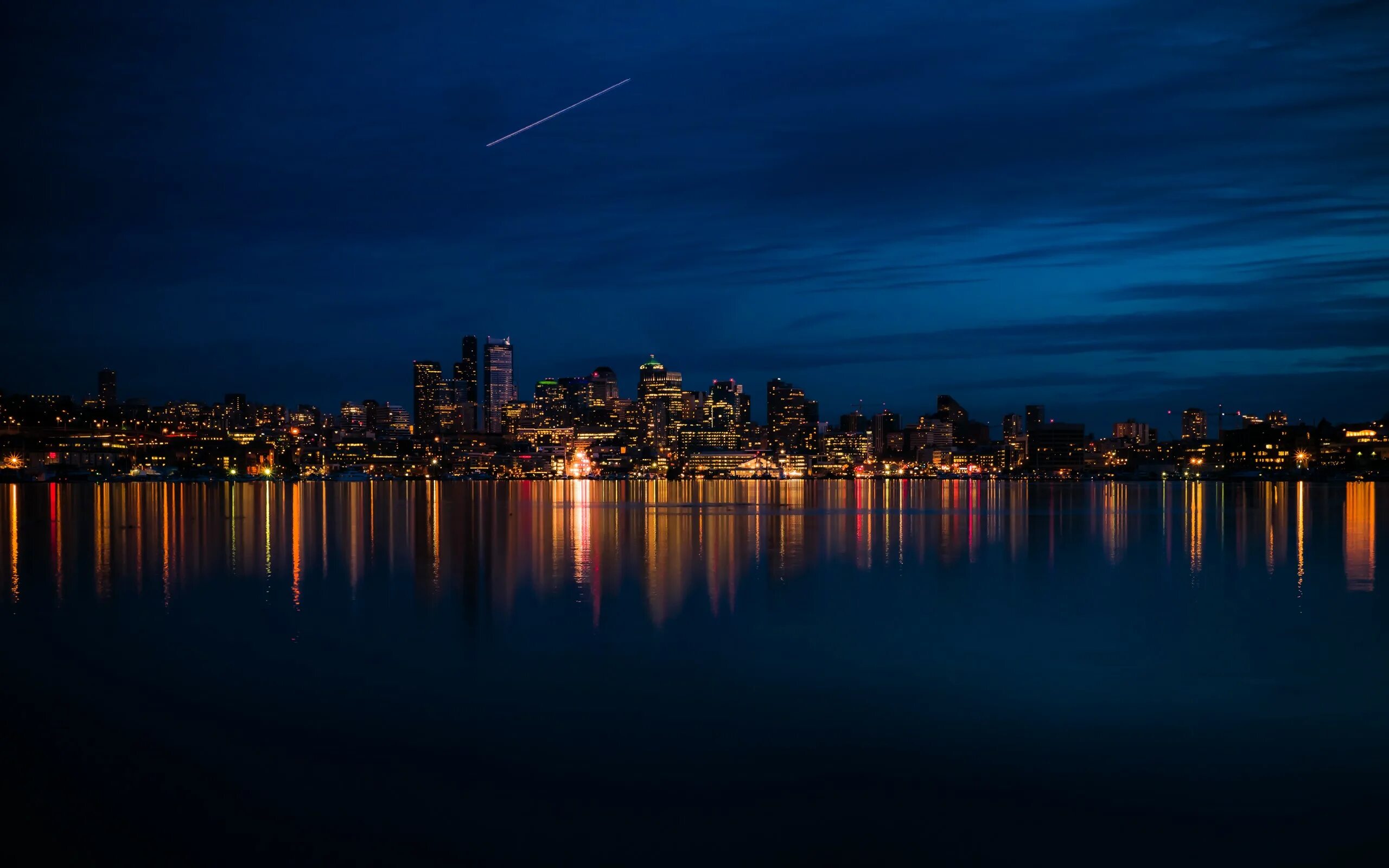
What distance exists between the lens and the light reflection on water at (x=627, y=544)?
2345cm

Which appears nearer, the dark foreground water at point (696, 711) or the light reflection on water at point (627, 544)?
the dark foreground water at point (696, 711)

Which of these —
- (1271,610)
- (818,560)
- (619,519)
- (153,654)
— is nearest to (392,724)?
(153,654)

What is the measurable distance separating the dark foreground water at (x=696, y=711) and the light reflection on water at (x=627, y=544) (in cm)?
32

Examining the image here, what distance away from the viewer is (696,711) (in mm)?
11953

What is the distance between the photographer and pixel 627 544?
34.8 metres

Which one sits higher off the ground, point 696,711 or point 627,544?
point 696,711

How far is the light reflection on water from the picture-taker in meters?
23.5

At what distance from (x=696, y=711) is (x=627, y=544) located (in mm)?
22957

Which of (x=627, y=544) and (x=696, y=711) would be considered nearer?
(x=696, y=711)

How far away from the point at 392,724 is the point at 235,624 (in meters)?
7.58

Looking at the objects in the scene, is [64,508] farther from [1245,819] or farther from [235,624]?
[1245,819]

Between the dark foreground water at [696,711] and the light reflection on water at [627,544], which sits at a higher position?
the dark foreground water at [696,711]

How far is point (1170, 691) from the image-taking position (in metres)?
13.0

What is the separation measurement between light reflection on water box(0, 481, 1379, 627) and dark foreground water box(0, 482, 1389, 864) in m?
0.32
